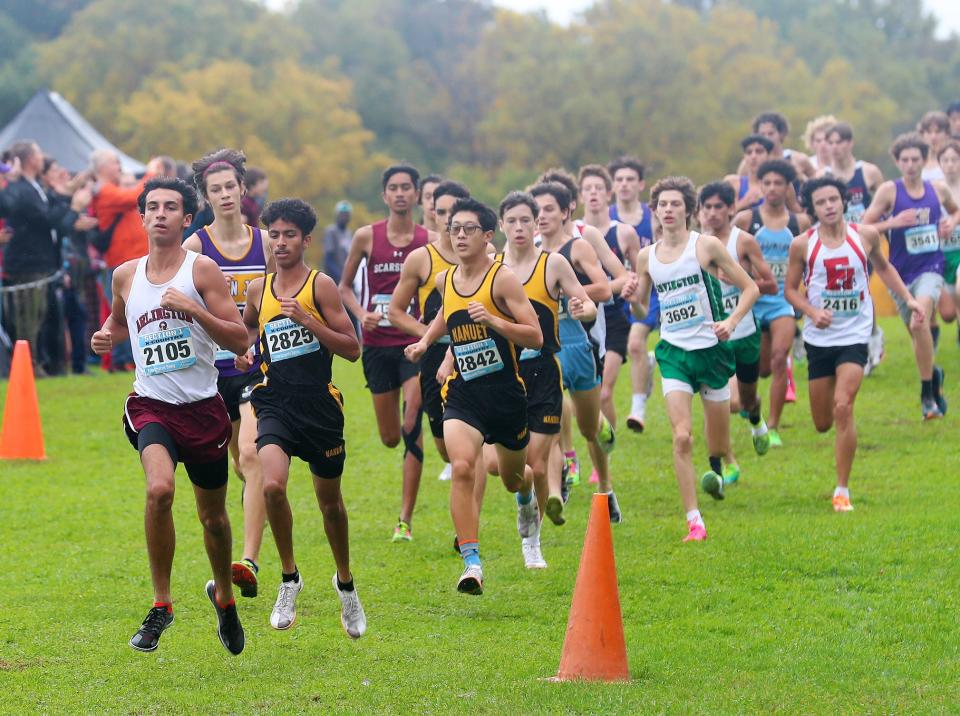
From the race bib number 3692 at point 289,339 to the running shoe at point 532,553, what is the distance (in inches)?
91.9

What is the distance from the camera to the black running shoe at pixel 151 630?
698 centimetres

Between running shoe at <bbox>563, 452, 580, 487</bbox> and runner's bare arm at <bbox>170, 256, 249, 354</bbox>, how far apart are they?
5525mm

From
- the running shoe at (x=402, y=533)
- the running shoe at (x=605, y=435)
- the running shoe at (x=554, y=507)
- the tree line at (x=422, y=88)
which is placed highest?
the tree line at (x=422, y=88)

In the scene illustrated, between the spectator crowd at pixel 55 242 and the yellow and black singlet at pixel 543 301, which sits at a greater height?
the spectator crowd at pixel 55 242

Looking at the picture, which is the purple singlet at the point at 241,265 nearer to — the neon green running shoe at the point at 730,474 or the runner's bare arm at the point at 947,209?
the neon green running shoe at the point at 730,474

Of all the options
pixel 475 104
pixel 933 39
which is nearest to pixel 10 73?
pixel 475 104

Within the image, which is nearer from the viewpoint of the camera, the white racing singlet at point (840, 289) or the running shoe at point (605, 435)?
the white racing singlet at point (840, 289)

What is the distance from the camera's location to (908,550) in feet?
31.3

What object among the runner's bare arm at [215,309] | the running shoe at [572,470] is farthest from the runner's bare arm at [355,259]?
the runner's bare arm at [215,309]

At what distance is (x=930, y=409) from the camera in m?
14.6

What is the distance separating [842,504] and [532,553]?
252 cm

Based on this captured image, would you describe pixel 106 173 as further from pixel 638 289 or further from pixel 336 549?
pixel 336 549

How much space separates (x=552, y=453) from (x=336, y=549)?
308 centimetres

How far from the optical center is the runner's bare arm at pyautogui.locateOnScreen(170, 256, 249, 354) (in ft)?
23.2
